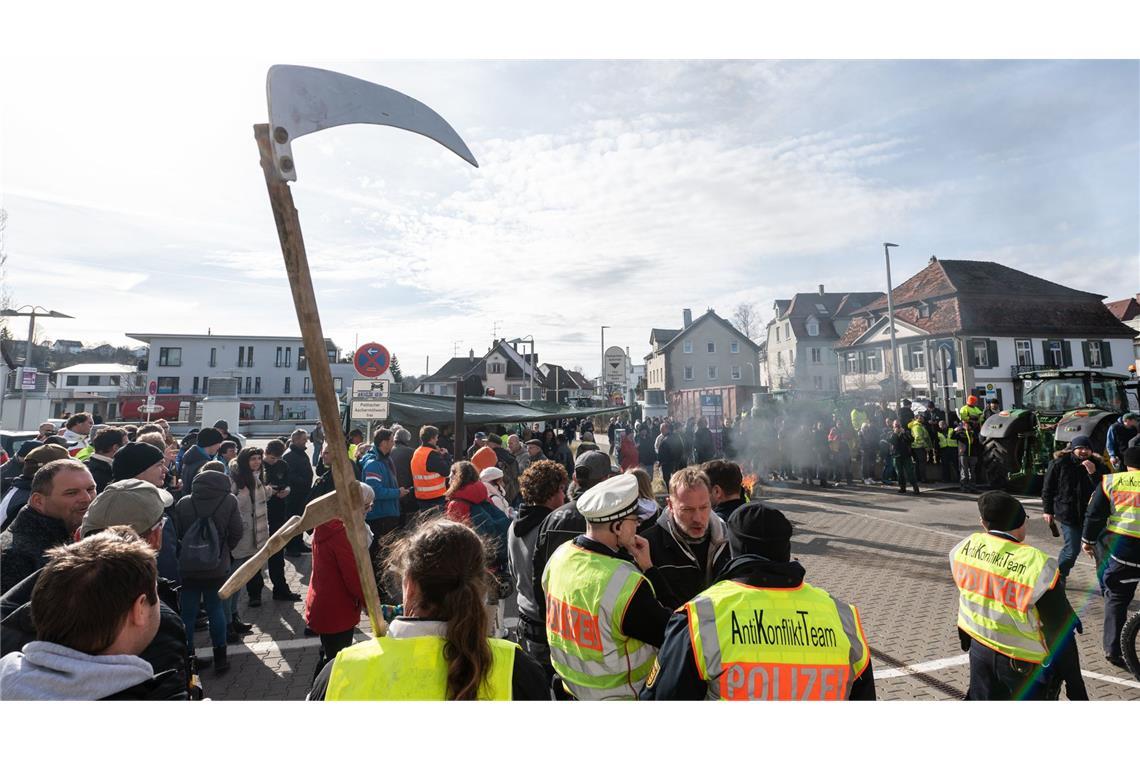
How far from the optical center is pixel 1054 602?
2.90 m

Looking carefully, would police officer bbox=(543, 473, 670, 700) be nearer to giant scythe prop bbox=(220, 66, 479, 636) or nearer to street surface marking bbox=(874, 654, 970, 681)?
giant scythe prop bbox=(220, 66, 479, 636)

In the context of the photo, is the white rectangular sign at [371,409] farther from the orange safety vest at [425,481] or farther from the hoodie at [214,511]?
the hoodie at [214,511]

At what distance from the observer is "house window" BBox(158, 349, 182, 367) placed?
54.3 m

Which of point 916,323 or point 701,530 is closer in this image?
point 701,530

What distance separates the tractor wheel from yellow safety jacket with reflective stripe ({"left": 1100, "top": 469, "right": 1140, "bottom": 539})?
944cm

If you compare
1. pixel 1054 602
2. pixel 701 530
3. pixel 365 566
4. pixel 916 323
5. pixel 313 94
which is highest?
pixel 916 323

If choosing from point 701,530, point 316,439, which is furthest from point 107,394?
point 701,530

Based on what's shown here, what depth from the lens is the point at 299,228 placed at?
1.63m

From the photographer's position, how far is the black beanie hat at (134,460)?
487cm

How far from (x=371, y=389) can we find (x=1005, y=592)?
8068mm

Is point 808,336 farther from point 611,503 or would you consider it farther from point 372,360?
point 611,503

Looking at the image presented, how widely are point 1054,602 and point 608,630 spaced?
2.28 m

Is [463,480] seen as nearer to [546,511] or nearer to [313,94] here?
[546,511]

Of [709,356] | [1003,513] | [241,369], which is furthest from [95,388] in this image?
[1003,513]
